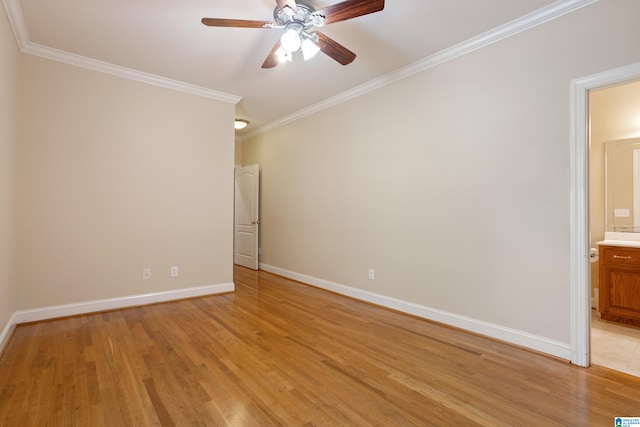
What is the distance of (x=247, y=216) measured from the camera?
19.2 ft

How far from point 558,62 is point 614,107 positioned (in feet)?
6.21

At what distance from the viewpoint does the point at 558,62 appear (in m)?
2.29

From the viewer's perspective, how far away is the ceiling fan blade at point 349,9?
1.89 m

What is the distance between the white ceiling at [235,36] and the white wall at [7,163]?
0.87 feet

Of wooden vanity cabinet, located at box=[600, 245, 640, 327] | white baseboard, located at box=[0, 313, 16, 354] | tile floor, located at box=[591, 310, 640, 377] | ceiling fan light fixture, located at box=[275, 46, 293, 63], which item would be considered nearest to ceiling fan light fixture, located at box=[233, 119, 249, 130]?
ceiling fan light fixture, located at box=[275, 46, 293, 63]

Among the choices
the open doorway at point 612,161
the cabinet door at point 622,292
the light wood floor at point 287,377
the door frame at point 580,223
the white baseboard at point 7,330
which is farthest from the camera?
the open doorway at point 612,161

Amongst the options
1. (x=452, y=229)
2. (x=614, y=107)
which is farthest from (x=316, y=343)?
(x=614, y=107)

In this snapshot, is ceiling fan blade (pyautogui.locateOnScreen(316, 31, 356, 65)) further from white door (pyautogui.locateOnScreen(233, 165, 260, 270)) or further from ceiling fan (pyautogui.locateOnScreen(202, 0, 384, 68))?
white door (pyautogui.locateOnScreen(233, 165, 260, 270))

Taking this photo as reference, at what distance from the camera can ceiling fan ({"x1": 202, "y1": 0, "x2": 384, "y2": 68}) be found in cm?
195

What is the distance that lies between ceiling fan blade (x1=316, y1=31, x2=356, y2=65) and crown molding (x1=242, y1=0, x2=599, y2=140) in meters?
1.05

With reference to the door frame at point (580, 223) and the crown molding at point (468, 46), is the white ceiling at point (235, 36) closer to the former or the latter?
the crown molding at point (468, 46)

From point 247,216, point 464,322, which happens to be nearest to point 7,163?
point 247,216

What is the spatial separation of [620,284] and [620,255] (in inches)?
11.3

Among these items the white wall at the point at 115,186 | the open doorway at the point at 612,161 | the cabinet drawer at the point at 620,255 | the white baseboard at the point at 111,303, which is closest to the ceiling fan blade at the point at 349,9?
the white wall at the point at 115,186
